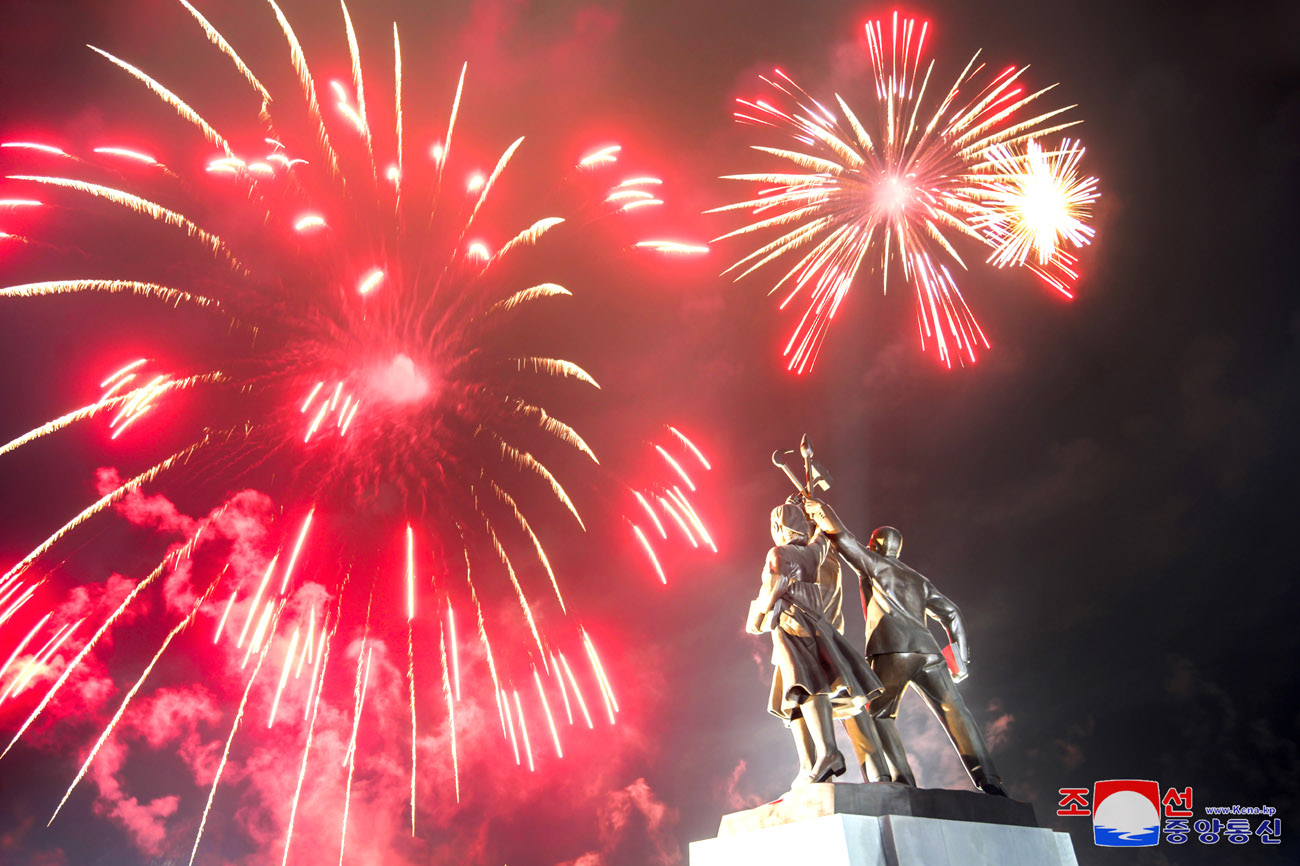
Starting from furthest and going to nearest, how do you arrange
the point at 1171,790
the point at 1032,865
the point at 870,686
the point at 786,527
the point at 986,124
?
the point at 1171,790 → the point at 986,124 → the point at 786,527 → the point at 870,686 → the point at 1032,865

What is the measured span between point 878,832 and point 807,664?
1862 millimetres

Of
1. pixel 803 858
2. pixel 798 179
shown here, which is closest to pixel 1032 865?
pixel 803 858

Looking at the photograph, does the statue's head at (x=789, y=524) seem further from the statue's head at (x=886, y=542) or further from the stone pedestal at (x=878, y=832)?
the stone pedestal at (x=878, y=832)

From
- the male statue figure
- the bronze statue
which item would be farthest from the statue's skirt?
the male statue figure

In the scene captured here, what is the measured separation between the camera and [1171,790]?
28.1 m

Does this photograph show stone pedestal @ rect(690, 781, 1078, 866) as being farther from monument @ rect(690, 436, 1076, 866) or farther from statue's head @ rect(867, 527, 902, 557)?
statue's head @ rect(867, 527, 902, 557)

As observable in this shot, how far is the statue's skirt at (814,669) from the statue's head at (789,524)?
1122 millimetres

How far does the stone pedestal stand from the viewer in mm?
7066

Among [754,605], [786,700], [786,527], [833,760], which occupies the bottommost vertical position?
[833,760]

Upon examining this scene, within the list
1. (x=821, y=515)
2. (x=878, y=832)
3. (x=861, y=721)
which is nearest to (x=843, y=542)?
(x=821, y=515)

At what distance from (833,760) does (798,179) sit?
580 inches

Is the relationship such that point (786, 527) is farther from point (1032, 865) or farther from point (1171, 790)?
point (1171, 790)

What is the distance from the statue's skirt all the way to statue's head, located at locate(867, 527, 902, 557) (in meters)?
2.01

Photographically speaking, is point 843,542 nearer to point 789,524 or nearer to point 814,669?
point 789,524
